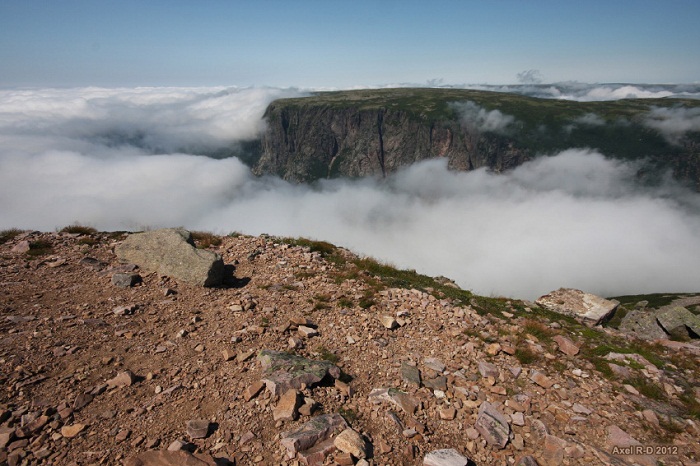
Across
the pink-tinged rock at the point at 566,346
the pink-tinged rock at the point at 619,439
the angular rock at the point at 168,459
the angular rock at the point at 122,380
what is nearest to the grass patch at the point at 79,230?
the angular rock at the point at 122,380

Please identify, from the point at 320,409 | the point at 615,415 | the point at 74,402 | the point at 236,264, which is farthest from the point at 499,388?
the point at 236,264

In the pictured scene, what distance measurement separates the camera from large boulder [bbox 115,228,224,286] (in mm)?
12461

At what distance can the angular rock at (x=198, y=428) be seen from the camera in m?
6.39

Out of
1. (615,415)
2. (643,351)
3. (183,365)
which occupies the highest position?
(183,365)

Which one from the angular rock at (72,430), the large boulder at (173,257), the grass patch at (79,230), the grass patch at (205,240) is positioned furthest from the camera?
the grass patch at (79,230)

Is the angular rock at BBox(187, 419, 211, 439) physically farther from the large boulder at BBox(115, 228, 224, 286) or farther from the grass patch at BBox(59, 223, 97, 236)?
the grass patch at BBox(59, 223, 97, 236)

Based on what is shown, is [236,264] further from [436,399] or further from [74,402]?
[436,399]

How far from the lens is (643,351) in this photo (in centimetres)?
1080

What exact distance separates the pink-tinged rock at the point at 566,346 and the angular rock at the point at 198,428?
10.1m

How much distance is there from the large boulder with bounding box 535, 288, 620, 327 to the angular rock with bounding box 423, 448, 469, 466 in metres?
13.5

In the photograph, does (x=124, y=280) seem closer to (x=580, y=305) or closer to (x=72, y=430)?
(x=72, y=430)

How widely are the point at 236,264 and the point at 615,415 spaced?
44.7 feet

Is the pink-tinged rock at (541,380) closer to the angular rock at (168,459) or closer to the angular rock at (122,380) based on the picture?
the angular rock at (168,459)

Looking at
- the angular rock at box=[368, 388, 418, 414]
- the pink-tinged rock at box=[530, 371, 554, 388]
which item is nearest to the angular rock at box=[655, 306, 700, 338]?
the pink-tinged rock at box=[530, 371, 554, 388]
